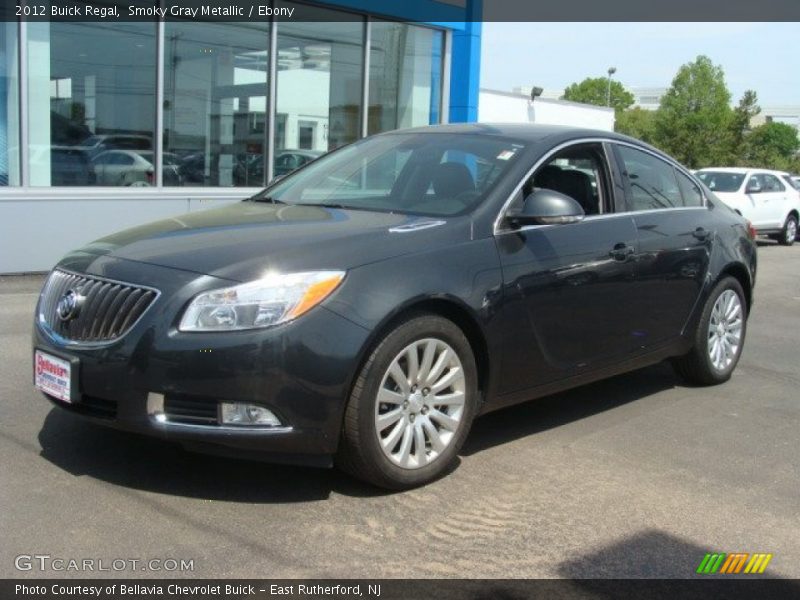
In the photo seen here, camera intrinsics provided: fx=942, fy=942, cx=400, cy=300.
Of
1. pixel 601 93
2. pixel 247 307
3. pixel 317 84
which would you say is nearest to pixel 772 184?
pixel 317 84

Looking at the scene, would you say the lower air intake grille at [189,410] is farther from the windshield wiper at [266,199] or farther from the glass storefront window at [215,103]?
the glass storefront window at [215,103]

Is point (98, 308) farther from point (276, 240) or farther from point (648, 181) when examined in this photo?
point (648, 181)

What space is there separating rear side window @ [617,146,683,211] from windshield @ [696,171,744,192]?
1404 centimetres

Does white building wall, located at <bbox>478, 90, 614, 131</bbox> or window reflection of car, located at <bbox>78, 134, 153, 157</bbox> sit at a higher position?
white building wall, located at <bbox>478, 90, 614, 131</bbox>

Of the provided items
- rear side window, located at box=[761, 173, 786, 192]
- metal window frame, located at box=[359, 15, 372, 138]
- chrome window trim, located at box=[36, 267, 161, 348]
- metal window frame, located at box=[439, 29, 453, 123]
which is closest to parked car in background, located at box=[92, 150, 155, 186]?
metal window frame, located at box=[359, 15, 372, 138]

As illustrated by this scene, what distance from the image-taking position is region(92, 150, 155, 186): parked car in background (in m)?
11.4

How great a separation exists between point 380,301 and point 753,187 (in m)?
17.1

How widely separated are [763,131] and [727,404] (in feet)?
141

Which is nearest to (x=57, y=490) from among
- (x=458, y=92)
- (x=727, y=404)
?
(x=727, y=404)

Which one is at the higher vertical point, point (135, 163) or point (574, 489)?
point (135, 163)

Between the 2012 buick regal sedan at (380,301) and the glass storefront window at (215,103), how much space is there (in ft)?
22.7

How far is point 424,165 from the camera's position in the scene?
16.6 feet

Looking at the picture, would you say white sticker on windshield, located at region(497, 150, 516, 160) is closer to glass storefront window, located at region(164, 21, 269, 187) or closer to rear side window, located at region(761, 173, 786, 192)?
glass storefront window, located at region(164, 21, 269, 187)

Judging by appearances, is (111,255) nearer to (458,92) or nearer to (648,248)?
(648,248)
